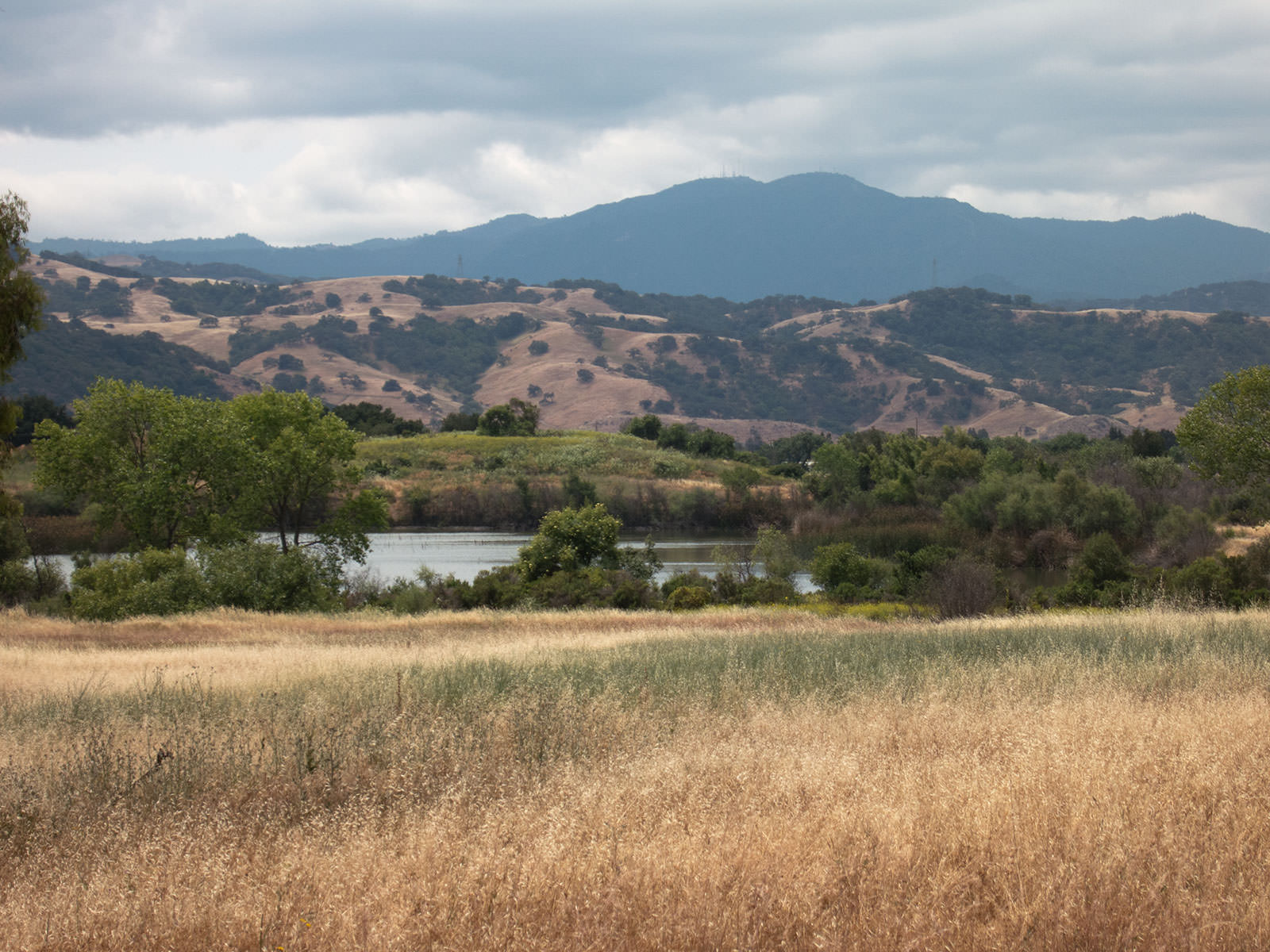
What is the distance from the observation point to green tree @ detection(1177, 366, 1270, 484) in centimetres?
4209

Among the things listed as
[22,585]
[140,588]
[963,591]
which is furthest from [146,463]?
[963,591]

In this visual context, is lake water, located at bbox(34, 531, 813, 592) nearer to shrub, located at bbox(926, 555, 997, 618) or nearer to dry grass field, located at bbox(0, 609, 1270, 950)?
shrub, located at bbox(926, 555, 997, 618)

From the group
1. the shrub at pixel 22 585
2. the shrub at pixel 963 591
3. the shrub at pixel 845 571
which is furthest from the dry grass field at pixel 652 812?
the shrub at pixel 22 585

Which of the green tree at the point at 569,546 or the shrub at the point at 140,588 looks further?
the green tree at the point at 569,546

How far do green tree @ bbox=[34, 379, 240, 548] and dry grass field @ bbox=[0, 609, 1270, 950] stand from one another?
3139 centimetres

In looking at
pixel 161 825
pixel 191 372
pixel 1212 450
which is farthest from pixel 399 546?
pixel 191 372

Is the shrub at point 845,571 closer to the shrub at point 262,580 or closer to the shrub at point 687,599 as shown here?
the shrub at point 687,599

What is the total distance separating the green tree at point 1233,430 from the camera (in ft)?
138

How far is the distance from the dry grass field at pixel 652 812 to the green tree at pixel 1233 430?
3531cm

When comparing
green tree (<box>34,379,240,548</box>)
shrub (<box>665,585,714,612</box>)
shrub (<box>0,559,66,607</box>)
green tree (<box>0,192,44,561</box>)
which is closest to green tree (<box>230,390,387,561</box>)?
Result: green tree (<box>34,379,240,548</box>)

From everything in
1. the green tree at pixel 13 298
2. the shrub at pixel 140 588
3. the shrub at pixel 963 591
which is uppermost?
the green tree at pixel 13 298

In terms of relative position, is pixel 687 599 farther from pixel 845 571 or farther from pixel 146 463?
pixel 146 463

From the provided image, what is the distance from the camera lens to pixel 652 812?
638cm

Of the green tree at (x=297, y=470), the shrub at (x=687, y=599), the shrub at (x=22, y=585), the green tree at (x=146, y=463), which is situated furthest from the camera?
the green tree at (x=297, y=470)
